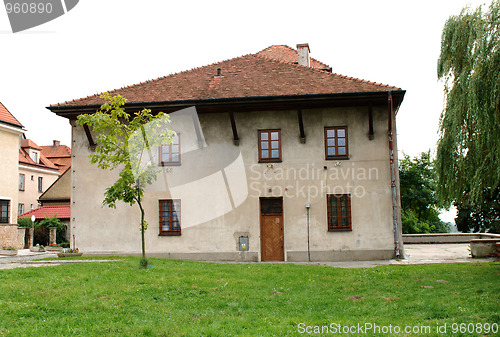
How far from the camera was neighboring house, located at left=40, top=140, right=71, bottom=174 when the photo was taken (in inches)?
2344

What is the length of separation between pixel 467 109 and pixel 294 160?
9197 millimetres

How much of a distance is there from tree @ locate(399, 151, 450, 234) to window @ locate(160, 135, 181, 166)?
23411 mm

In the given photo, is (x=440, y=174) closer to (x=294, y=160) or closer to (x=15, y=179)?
(x=294, y=160)

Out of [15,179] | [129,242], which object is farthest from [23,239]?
[129,242]

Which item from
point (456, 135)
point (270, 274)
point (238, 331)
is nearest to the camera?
point (238, 331)

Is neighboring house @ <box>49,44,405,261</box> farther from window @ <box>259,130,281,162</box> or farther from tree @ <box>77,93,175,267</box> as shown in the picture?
tree @ <box>77,93,175,267</box>

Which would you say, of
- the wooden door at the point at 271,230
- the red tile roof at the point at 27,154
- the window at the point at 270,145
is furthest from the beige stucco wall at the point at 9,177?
the window at the point at 270,145

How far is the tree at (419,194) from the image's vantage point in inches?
1517

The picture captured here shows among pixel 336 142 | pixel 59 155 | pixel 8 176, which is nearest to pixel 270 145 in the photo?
pixel 336 142

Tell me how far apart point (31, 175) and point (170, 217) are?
1419 inches

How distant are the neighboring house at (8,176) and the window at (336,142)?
77.1 ft

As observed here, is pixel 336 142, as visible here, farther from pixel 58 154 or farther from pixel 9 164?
pixel 58 154

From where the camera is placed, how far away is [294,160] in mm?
19484

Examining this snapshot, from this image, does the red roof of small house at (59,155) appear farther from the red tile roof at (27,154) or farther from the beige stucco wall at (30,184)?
the red tile roof at (27,154)
